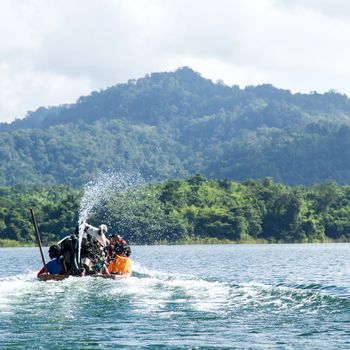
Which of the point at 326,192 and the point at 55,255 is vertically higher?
the point at 326,192

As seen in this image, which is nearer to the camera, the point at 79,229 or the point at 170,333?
the point at 170,333

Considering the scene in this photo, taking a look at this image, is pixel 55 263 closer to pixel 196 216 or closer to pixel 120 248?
pixel 120 248

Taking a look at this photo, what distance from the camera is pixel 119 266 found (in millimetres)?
46500

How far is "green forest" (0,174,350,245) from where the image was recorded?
133 meters

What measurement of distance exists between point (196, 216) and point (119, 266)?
97.3 m

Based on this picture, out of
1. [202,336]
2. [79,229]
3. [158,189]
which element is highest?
[158,189]

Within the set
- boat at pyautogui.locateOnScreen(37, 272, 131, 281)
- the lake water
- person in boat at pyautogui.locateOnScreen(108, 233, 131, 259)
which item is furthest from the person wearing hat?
the lake water

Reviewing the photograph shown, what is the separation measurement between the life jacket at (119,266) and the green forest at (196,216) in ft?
262

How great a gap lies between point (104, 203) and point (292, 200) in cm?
3104

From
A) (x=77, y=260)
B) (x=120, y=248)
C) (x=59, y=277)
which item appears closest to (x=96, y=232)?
(x=77, y=260)

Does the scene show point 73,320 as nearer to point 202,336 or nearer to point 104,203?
point 202,336

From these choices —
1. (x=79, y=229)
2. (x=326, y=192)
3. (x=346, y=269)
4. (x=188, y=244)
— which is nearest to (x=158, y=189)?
(x=188, y=244)

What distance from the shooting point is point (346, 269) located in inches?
2391

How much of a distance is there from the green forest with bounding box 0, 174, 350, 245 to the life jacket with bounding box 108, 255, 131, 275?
80.0 meters
